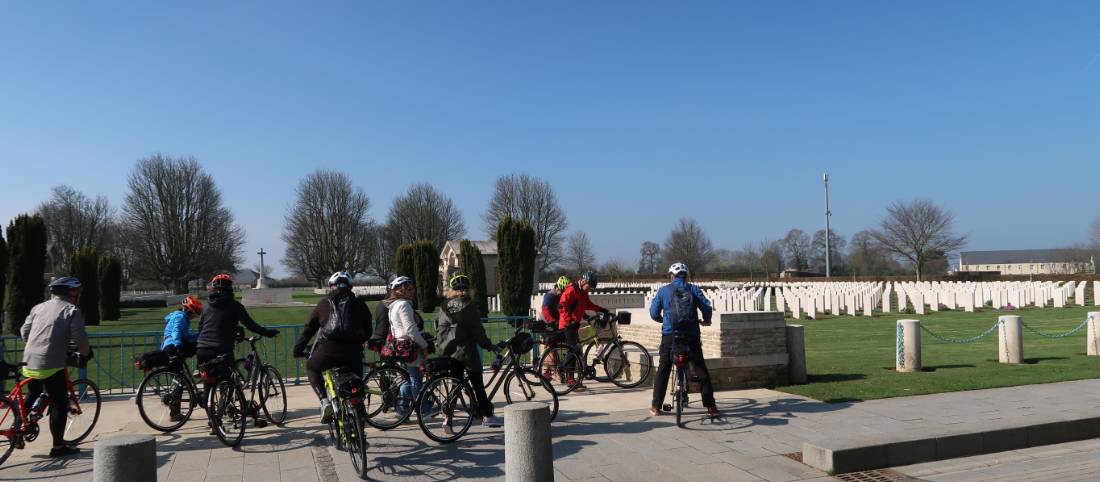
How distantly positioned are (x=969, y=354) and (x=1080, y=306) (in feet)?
60.7

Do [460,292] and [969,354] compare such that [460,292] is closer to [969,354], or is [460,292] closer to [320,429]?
[320,429]

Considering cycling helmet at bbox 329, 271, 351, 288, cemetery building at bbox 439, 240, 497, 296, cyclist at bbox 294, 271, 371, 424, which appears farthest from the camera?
cemetery building at bbox 439, 240, 497, 296

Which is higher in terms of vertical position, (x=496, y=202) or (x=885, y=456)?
(x=496, y=202)

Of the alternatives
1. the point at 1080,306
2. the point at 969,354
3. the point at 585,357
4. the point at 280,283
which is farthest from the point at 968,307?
the point at 280,283

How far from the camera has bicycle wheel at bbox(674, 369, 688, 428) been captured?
7.29m

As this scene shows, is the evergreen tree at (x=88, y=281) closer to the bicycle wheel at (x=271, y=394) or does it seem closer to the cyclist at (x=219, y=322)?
the bicycle wheel at (x=271, y=394)

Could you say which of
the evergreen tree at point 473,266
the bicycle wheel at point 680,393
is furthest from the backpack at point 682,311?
the evergreen tree at point 473,266

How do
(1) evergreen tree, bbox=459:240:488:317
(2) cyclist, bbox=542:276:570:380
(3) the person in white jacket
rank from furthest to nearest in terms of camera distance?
(1) evergreen tree, bbox=459:240:488:317, (2) cyclist, bbox=542:276:570:380, (3) the person in white jacket

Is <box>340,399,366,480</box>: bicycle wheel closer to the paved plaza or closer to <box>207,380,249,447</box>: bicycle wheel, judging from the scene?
the paved plaza

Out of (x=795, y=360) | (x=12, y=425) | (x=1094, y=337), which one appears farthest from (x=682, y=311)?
(x=1094, y=337)

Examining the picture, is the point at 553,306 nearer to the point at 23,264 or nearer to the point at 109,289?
the point at 23,264

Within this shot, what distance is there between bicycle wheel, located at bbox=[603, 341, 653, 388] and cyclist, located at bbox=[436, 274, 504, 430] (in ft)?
9.67

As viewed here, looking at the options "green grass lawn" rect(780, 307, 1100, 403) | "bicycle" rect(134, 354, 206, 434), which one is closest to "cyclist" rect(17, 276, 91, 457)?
"bicycle" rect(134, 354, 206, 434)

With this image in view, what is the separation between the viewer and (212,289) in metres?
7.21
